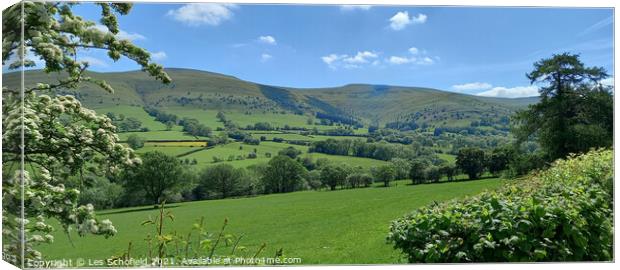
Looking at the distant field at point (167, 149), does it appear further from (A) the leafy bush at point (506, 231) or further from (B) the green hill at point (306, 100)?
(A) the leafy bush at point (506, 231)

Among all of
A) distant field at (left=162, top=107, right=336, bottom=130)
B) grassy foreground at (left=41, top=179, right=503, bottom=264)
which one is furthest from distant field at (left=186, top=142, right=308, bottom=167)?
grassy foreground at (left=41, top=179, right=503, bottom=264)

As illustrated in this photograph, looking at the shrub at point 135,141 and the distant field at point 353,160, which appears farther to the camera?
the distant field at point 353,160

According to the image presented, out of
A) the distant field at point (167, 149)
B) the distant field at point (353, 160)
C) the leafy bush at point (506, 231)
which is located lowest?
the leafy bush at point (506, 231)

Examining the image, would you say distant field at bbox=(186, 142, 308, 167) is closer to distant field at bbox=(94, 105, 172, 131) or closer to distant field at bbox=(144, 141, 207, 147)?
distant field at bbox=(144, 141, 207, 147)

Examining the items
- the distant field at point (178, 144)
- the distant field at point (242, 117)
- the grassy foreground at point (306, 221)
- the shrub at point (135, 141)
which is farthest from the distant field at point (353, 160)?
the shrub at point (135, 141)

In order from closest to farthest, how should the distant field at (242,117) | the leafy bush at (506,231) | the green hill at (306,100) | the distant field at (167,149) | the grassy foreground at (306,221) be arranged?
the leafy bush at (506,231) < the grassy foreground at (306,221) < the green hill at (306,100) < the distant field at (167,149) < the distant field at (242,117)

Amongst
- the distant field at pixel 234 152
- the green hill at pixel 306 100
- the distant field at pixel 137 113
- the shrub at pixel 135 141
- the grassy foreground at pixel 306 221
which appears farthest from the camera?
the distant field at pixel 234 152

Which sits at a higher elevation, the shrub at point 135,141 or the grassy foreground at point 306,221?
the shrub at point 135,141

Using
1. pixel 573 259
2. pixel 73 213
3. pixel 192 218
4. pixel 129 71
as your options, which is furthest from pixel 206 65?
pixel 573 259
